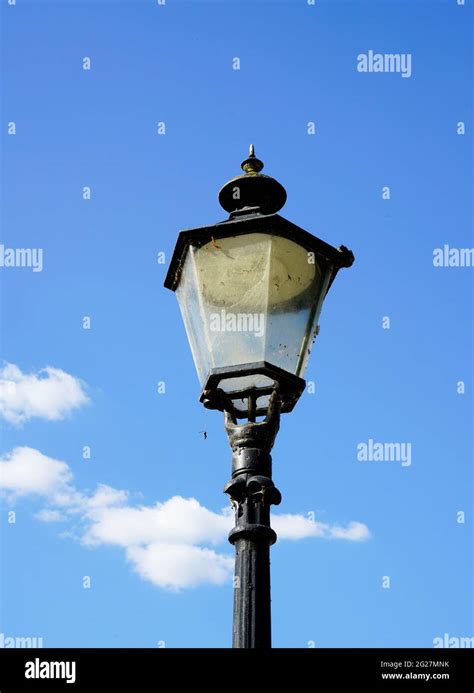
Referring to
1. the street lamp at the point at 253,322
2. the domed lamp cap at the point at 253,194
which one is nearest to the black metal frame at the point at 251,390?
the street lamp at the point at 253,322

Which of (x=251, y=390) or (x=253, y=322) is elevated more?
(x=253, y=322)

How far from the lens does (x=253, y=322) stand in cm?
371

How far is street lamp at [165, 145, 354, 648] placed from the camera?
3.57 meters

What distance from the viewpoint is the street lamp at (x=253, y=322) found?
3570 mm
